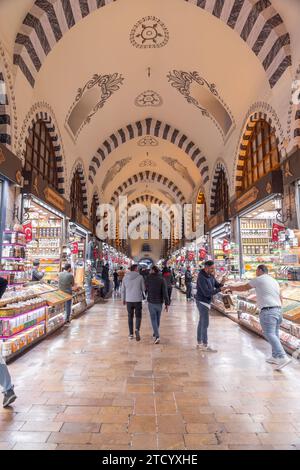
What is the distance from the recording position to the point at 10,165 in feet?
19.1

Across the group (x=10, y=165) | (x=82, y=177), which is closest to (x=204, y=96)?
(x=82, y=177)

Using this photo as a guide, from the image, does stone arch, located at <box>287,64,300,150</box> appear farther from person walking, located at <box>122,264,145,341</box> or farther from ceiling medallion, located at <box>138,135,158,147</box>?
ceiling medallion, located at <box>138,135,158,147</box>

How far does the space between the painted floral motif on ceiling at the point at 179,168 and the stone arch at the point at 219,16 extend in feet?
32.3

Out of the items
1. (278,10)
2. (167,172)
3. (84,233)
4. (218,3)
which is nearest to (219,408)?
(278,10)

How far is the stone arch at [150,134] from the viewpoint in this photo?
42.8ft

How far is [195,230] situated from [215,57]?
931 centimetres

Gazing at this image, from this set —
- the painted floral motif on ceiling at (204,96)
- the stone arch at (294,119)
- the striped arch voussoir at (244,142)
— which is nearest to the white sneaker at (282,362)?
the stone arch at (294,119)

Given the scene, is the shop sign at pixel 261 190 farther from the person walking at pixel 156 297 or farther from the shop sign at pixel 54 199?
the shop sign at pixel 54 199

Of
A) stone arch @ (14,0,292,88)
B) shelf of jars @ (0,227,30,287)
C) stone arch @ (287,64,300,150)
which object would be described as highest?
stone arch @ (14,0,292,88)

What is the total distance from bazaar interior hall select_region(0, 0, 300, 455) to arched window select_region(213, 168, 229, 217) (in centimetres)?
10

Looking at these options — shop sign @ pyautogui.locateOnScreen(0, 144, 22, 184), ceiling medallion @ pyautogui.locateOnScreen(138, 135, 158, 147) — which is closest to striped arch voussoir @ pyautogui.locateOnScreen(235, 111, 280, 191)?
shop sign @ pyautogui.locateOnScreen(0, 144, 22, 184)

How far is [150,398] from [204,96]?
901cm

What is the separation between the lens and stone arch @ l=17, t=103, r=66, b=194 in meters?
6.70
